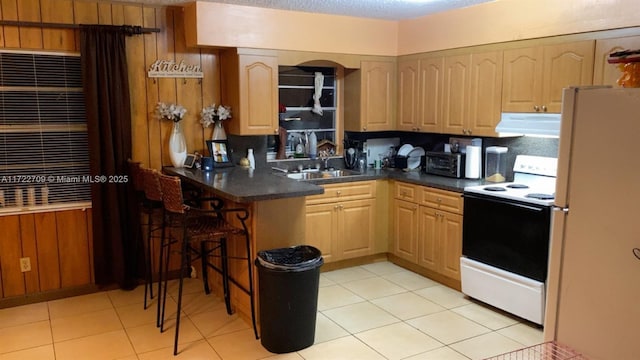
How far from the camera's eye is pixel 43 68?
3.92m

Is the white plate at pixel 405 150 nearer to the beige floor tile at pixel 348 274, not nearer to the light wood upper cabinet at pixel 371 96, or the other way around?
the light wood upper cabinet at pixel 371 96

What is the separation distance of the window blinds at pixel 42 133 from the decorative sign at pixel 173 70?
1.92ft

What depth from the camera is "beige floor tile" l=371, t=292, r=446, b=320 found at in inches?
151

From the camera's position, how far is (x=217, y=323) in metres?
3.65

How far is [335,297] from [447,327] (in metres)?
0.96

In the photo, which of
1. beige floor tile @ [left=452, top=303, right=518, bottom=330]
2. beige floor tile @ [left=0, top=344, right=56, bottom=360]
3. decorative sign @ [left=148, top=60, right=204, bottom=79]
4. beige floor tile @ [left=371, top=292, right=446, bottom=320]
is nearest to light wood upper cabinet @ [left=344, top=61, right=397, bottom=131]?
decorative sign @ [left=148, top=60, right=204, bottom=79]

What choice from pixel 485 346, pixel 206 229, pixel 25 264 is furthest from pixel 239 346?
pixel 25 264

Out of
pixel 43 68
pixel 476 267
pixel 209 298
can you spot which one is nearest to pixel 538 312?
pixel 476 267

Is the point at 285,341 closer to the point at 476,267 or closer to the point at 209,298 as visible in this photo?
the point at 209,298

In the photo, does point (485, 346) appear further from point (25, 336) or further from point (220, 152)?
point (25, 336)

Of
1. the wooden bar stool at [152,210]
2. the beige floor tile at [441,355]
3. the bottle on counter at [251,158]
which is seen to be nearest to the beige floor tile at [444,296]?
the beige floor tile at [441,355]

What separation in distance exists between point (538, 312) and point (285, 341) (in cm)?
171

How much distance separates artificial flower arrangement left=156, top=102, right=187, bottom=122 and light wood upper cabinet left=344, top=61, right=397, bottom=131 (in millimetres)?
1713

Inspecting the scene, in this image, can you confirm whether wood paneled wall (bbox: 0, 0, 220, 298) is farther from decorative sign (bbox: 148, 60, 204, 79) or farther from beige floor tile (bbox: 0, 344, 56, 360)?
beige floor tile (bbox: 0, 344, 56, 360)
